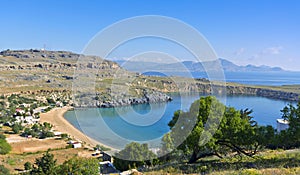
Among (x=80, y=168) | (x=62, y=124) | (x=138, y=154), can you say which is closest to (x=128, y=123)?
(x=138, y=154)

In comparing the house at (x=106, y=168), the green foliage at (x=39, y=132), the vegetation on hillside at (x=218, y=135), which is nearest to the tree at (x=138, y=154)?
the vegetation on hillside at (x=218, y=135)

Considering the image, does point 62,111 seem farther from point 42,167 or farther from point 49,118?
point 42,167

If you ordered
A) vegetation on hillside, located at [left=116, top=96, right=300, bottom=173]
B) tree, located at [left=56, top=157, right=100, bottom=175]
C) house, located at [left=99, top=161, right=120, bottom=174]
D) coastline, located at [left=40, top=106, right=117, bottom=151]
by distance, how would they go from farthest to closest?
coastline, located at [left=40, top=106, right=117, bottom=151] → house, located at [left=99, top=161, right=120, bottom=174] → tree, located at [left=56, top=157, right=100, bottom=175] → vegetation on hillside, located at [left=116, top=96, right=300, bottom=173]

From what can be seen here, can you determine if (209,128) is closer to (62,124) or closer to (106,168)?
(106,168)

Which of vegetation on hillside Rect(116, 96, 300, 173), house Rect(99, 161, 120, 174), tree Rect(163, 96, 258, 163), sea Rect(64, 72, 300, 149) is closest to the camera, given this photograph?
vegetation on hillside Rect(116, 96, 300, 173)

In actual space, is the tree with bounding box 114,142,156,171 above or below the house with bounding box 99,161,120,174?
above

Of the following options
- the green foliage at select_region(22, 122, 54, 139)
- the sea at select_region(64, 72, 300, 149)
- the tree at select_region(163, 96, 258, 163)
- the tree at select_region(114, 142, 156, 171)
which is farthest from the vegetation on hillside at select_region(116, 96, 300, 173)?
the green foliage at select_region(22, 122, 54, 139)

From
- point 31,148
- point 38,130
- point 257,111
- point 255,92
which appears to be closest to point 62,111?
point 38,130

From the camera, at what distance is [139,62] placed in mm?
7664

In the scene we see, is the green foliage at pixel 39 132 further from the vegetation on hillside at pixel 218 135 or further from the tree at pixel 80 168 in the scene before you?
the vegetation on hillside at pixel 218 135

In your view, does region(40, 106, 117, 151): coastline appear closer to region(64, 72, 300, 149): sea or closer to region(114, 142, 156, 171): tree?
region(64, 72, 300, 149): sea

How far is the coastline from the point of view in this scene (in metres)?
31.1

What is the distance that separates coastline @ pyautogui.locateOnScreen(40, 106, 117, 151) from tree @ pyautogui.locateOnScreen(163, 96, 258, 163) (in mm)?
19873

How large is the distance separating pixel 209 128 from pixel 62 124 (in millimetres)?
35426
